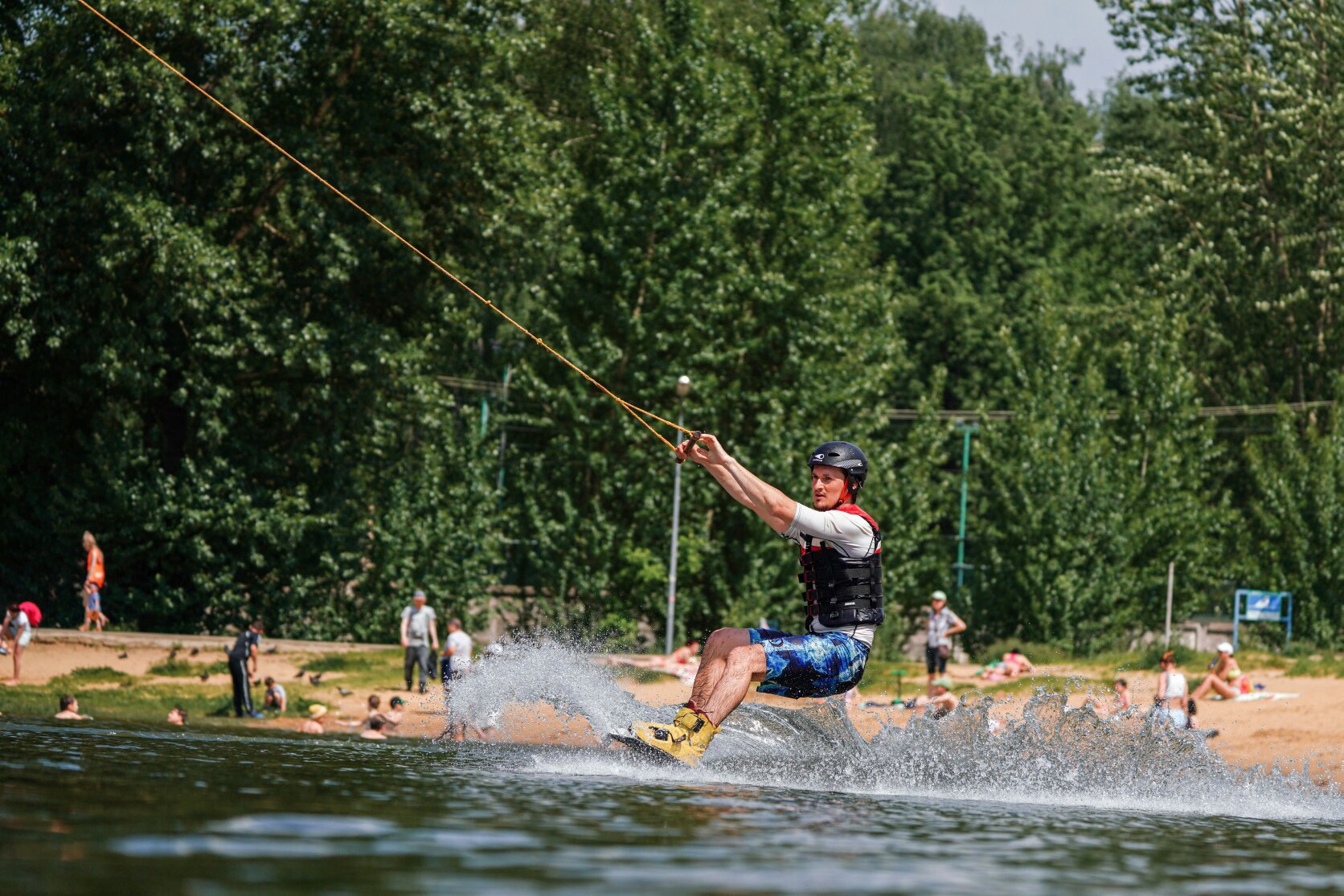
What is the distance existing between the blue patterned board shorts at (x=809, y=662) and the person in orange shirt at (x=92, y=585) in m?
20.3

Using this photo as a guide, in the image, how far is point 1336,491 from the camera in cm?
3512

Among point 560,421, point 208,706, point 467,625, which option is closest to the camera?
point 208,706

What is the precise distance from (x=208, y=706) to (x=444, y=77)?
12.9m

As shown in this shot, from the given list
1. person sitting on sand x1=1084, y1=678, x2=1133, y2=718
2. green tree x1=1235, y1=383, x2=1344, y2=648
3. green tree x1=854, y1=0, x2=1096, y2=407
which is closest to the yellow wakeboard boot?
person sitting on sand x1=1084, y1=678, x2=1133, y2=718

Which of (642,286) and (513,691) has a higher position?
(642,286)

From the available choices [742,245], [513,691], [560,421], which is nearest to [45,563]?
[560,421]

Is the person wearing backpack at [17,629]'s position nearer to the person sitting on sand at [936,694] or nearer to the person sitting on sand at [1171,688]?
the person sitting on sand at [936,694]

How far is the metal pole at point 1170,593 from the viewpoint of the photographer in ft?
107

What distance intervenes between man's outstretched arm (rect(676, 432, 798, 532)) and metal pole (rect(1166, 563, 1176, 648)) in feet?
76.5

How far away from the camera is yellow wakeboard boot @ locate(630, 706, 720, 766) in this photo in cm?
916

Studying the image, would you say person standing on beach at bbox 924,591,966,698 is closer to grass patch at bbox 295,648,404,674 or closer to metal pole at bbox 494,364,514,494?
grass patch at bbox 295,648,404,674

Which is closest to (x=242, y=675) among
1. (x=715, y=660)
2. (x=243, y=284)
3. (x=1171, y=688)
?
(x=243, y=284)

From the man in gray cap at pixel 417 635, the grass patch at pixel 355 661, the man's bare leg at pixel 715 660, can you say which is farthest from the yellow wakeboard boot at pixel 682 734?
the grass patch at pixel 355 661

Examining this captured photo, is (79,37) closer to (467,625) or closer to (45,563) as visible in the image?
(45,563)
